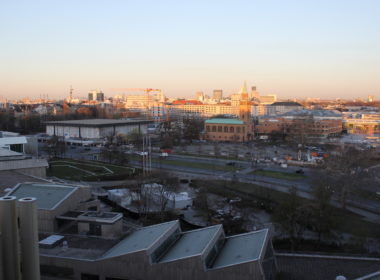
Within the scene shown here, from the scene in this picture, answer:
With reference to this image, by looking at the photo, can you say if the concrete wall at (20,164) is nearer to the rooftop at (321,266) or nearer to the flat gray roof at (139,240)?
the flat gray roof at (139,240)

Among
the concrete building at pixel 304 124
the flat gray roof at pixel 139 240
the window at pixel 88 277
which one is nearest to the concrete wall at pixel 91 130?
the concrete building at pixel 304 124

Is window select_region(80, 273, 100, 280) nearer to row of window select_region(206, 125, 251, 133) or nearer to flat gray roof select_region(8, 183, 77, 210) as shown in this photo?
flat gray roof select_region(8, 183, 77, 210)

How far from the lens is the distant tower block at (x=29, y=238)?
17.4 feet

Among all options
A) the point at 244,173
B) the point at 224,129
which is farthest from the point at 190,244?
the point at 224,129

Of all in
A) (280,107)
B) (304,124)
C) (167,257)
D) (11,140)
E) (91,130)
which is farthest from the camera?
(280,107)

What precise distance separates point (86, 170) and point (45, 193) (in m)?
13.1

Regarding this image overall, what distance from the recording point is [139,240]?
27.6 feet

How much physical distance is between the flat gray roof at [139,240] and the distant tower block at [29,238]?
2.47 m

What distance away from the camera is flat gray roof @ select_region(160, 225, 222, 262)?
764 centimetres

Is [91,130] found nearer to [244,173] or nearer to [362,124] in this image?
[244,173]

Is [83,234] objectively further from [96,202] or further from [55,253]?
[96,202]

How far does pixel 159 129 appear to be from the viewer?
161 ft

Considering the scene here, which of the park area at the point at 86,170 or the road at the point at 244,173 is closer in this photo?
the road at the point at 244,173

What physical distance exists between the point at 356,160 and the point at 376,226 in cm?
526
